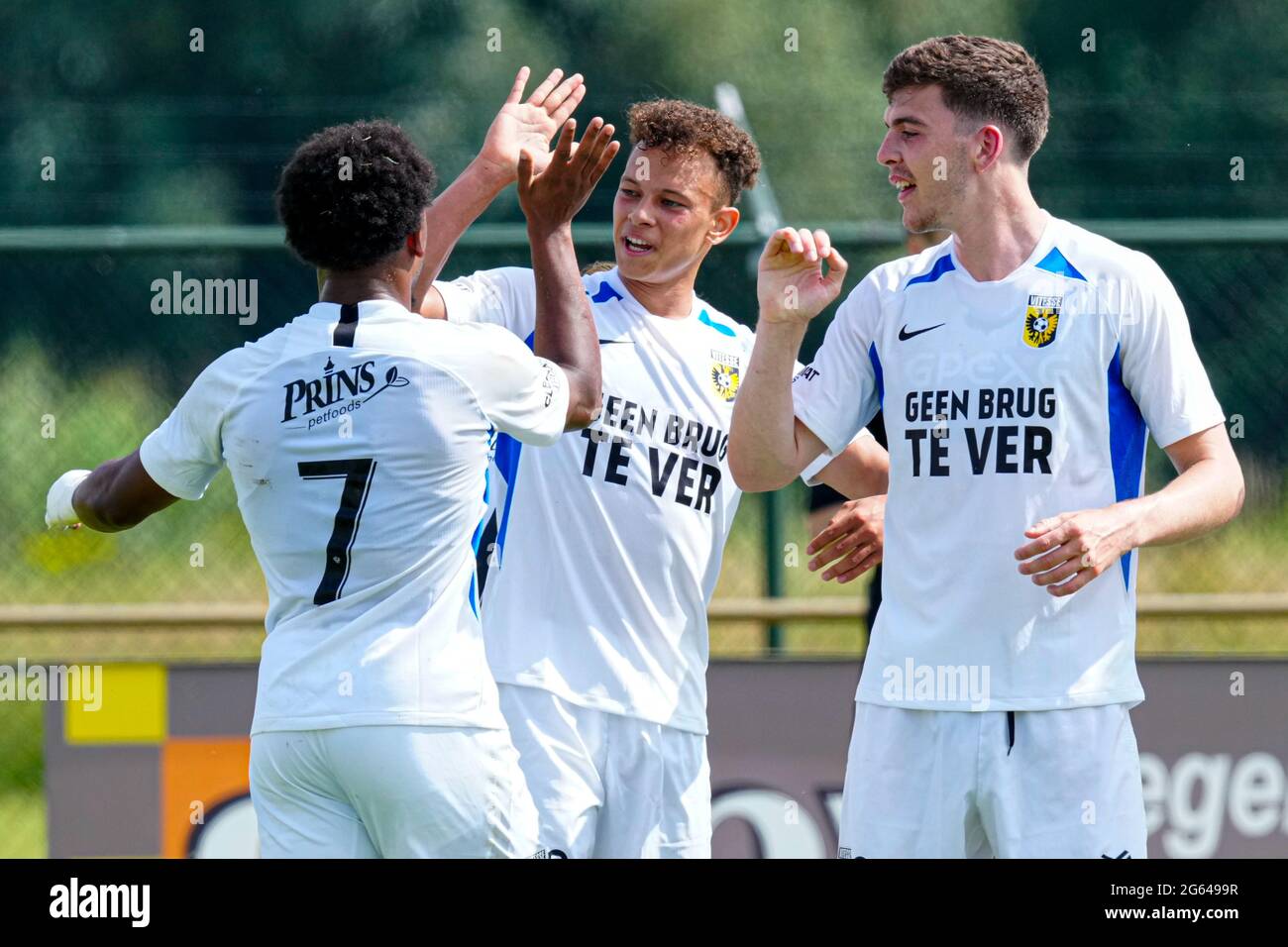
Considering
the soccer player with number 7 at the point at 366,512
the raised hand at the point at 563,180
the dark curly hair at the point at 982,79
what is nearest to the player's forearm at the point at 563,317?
the raised hand at the point at 563,180

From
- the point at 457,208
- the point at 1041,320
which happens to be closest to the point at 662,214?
the point at 457,208

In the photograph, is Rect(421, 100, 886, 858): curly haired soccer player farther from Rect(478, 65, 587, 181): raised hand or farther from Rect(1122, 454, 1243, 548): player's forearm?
Rect(1122, 454, 1243, 548): player's forearm

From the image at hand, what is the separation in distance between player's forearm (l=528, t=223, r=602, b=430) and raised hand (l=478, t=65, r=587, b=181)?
1.14ft

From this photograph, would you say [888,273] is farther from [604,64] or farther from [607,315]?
[604,64]

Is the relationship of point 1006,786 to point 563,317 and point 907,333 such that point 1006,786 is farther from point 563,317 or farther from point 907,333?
point 563,317

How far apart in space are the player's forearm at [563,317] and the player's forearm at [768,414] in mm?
329

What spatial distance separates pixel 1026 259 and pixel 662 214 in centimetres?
104

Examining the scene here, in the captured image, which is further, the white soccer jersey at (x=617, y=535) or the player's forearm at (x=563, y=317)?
the white soccer jersey at (x=617, y=535)

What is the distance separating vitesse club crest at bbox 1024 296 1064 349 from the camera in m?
3.60

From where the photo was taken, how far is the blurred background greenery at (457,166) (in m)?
6.83

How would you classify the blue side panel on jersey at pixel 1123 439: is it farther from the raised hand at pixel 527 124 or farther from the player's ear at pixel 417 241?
the player's ear at pixel 417 241

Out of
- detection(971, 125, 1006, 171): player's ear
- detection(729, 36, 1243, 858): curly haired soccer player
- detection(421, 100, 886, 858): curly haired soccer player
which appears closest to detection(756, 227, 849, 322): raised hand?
detection(729, 36, 1243, 858): curly haired soccer player
